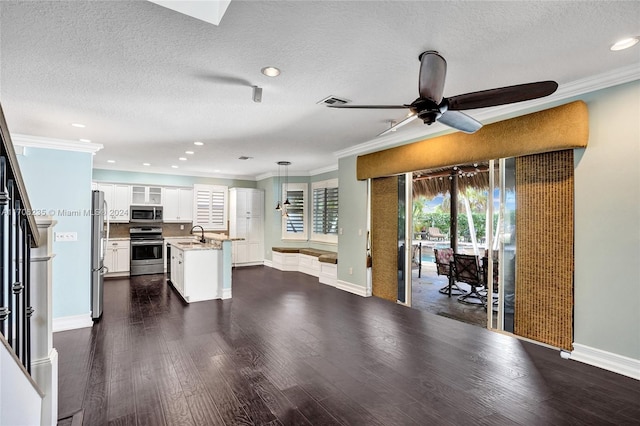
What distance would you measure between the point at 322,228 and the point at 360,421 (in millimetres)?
5979

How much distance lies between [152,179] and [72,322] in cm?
485

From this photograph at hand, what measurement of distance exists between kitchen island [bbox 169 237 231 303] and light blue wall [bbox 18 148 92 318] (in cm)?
135

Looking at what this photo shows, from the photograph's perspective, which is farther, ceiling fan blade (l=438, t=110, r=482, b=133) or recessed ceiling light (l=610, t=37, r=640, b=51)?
ceiling fan blade (l=438, t=110, r=482, b=133)

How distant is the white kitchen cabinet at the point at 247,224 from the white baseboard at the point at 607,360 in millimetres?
7398

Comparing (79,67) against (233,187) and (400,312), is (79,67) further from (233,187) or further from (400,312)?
(233,187)

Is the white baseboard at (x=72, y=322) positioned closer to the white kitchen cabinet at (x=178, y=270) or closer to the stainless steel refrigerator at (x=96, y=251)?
the stainless steel refrigerator at (x=96, y=251)

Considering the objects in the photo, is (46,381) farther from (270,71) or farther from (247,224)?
(247,224)

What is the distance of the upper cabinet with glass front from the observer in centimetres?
784

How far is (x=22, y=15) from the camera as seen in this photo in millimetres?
2018

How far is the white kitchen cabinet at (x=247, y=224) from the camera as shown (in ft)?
29.2

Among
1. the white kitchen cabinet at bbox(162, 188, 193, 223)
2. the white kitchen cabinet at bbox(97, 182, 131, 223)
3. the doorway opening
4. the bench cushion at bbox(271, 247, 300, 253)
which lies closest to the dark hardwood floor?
the doorway opening

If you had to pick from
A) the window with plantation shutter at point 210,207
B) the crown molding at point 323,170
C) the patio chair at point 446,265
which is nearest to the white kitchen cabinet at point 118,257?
the window with plantation shutter at point 210,207

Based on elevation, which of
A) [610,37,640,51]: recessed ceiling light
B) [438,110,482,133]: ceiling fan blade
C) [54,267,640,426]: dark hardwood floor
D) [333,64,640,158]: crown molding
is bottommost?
[54,267,640,426]: dark hardwood floor

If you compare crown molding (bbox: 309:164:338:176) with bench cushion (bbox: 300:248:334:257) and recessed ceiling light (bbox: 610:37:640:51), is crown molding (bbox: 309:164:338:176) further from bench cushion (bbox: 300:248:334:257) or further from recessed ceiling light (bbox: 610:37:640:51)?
recessed ceiling light (bbox: 610:37:640:51)
